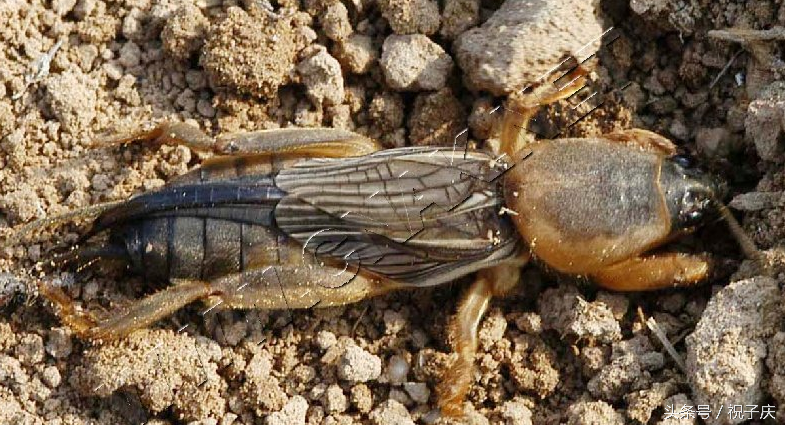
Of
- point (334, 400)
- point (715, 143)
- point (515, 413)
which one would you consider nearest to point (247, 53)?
point (334, 400)

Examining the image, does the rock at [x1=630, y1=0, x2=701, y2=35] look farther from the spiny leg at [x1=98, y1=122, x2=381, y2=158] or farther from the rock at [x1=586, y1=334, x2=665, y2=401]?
the rock at [x1=586, y1=334, x2=665, y2=401]

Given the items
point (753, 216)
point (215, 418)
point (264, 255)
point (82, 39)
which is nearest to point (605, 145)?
point (753, 216)

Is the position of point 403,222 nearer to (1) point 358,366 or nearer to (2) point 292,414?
(1) point 358,366

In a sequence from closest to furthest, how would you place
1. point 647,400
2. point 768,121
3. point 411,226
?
1. point 647,400
2. point 768,121
3. point 411,226

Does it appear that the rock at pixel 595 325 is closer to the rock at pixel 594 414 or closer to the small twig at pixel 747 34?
the rock at pixel 594 414

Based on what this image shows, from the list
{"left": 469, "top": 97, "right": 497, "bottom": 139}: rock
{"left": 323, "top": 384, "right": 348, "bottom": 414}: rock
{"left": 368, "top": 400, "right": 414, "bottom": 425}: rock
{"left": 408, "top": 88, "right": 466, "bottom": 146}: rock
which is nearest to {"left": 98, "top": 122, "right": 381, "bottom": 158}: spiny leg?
{"left": 408, "top": 88, "right": 466, "bottom": 146}: rock

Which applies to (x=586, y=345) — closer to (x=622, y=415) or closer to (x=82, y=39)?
(x=622, y=415)
